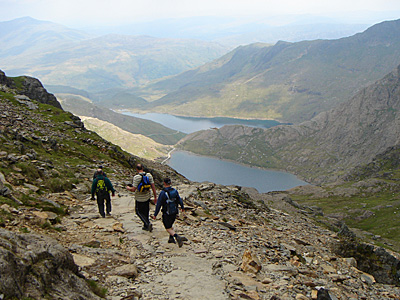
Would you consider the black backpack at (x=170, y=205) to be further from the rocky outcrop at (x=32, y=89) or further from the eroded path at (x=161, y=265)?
the rocky outcrop at (x=32, y=89)

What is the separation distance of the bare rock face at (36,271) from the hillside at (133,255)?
0.09 feet

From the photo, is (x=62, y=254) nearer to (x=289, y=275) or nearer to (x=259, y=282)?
(x=259, y=282)

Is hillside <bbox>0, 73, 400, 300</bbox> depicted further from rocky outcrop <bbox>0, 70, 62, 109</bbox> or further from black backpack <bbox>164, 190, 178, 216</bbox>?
rocky outcrop <bbox>0, 70, 62, 109</bbox>

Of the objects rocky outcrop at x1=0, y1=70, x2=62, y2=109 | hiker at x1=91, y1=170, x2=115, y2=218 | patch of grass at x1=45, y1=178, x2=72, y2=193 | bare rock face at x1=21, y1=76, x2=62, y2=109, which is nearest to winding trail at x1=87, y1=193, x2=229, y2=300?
hiker at x1=91, y1=170, x2=115, y2=218

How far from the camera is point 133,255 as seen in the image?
1519 centimetres

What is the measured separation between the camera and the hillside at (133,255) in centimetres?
975

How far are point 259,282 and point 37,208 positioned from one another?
1276 cm

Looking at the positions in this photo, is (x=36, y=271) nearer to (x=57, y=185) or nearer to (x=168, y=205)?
(x=168, y=205)

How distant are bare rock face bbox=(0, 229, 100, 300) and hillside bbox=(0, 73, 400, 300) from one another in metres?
0.03

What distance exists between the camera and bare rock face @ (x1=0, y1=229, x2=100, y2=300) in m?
7.90

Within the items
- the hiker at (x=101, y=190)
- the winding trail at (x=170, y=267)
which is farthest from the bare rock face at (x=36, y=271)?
the hiker at (x=101, y=190)

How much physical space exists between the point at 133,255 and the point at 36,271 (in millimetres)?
6699

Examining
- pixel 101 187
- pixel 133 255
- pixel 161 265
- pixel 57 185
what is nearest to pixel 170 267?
pixel 161 265

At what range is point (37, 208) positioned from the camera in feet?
57.0
